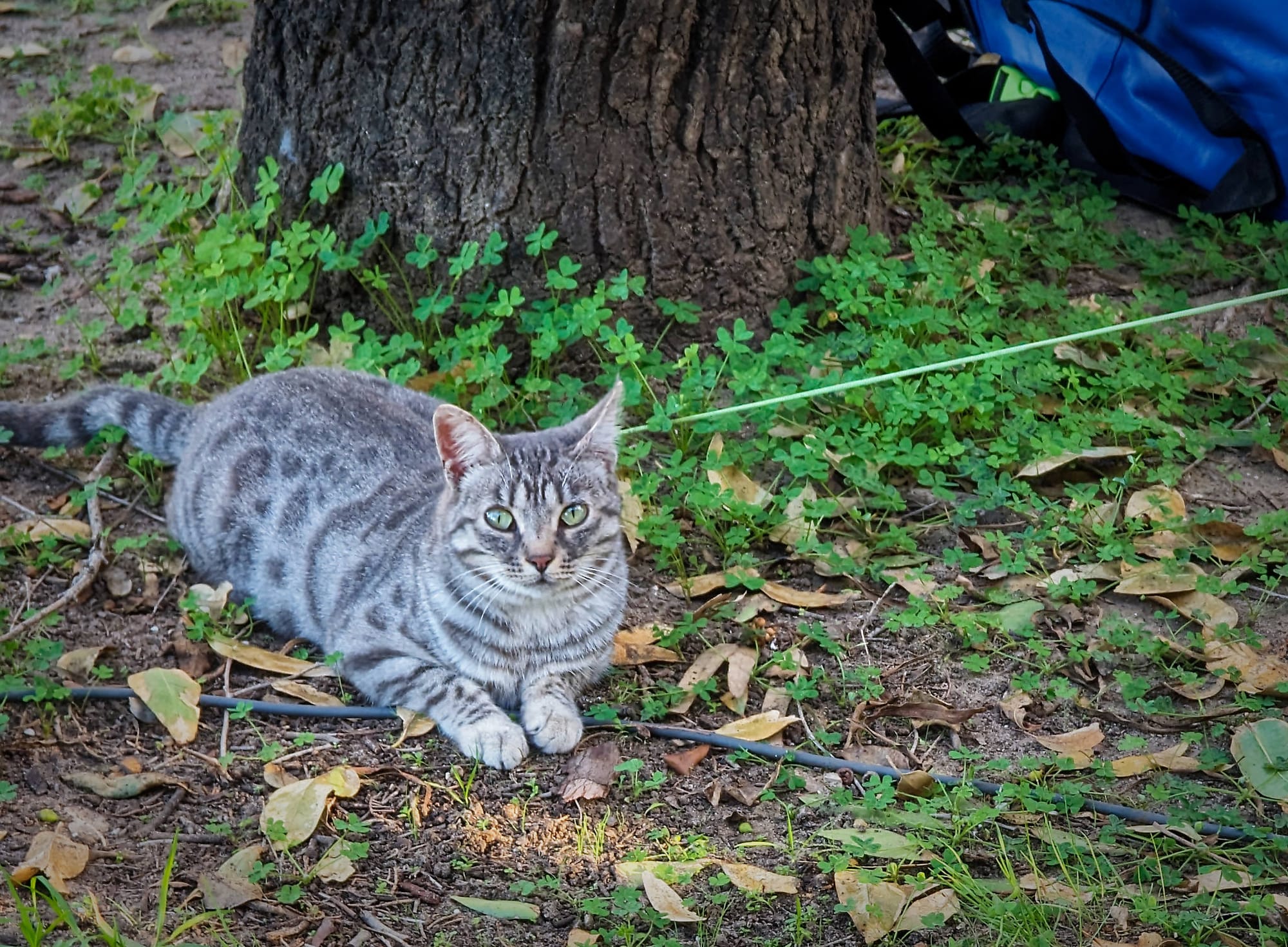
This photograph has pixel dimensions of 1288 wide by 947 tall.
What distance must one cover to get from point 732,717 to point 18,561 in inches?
91.3

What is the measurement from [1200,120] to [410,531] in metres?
3.73

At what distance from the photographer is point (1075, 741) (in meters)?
3.41

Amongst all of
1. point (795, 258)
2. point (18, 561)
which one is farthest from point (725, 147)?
point (18, 561)

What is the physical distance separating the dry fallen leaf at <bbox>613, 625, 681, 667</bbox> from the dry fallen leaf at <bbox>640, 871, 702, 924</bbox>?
36.6 inches

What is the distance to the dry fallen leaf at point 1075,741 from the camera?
11.0ft

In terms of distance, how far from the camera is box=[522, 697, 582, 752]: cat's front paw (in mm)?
3449

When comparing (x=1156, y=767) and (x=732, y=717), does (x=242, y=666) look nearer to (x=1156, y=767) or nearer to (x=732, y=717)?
(x=732, y=717)

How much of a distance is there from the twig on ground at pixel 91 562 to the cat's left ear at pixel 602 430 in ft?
5.23

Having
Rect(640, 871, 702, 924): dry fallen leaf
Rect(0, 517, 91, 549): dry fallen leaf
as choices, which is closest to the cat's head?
Rect(640, 871, 702, 924): dry fallen leaf

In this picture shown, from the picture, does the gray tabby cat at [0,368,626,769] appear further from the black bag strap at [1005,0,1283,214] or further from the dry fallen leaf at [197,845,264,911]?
the black bag strap at [1005,0,1283,214]

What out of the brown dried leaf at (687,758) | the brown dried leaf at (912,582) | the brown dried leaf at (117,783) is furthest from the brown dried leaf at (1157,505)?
the brown dried leaf at (117,783)

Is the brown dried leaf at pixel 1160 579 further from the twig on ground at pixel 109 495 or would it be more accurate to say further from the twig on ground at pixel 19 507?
the twig on ground at pixel 19 507

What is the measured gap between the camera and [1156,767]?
3.31 m

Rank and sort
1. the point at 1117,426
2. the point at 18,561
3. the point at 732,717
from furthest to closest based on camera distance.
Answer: the point at 1117,426 → the point at 18,561 → the point at 732,717
